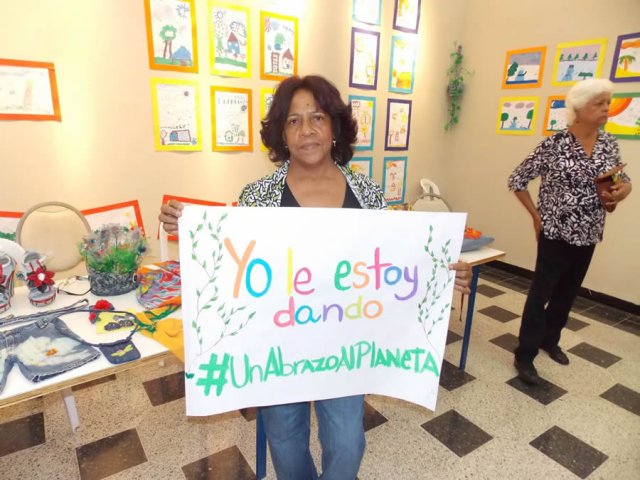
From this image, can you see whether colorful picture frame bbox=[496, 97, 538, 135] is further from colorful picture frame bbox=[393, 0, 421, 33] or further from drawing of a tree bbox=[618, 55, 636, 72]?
colorful picture frame bbox=[393, 0, 421, 33]

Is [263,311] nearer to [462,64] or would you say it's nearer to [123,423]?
[123,423]

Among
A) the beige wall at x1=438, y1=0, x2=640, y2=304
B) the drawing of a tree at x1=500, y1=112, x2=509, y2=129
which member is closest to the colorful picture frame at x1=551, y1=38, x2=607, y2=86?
the beige wall at x1=438, y1=0, x2=640, y2=304

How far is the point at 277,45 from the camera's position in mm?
2947

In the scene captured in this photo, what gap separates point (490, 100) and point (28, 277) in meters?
4.12

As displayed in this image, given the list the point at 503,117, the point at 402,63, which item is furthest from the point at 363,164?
the point at 503,117

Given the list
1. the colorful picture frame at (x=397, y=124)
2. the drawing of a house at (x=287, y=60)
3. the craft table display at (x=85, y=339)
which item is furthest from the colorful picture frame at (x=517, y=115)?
the craft table display at (x=85, y=339)

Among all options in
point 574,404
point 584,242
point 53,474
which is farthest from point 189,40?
point 574,404

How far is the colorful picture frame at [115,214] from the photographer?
8.27 feet

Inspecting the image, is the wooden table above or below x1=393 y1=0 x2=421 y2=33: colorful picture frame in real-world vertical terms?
below

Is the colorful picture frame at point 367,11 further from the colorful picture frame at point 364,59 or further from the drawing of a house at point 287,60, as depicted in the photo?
the drawing of a house at point 287,60

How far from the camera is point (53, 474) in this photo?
165 centimetres

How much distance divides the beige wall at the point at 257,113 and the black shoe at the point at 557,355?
1.24 metres

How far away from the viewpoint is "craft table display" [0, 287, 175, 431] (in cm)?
99

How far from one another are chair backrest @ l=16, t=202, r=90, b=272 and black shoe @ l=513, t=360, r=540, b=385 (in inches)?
102
